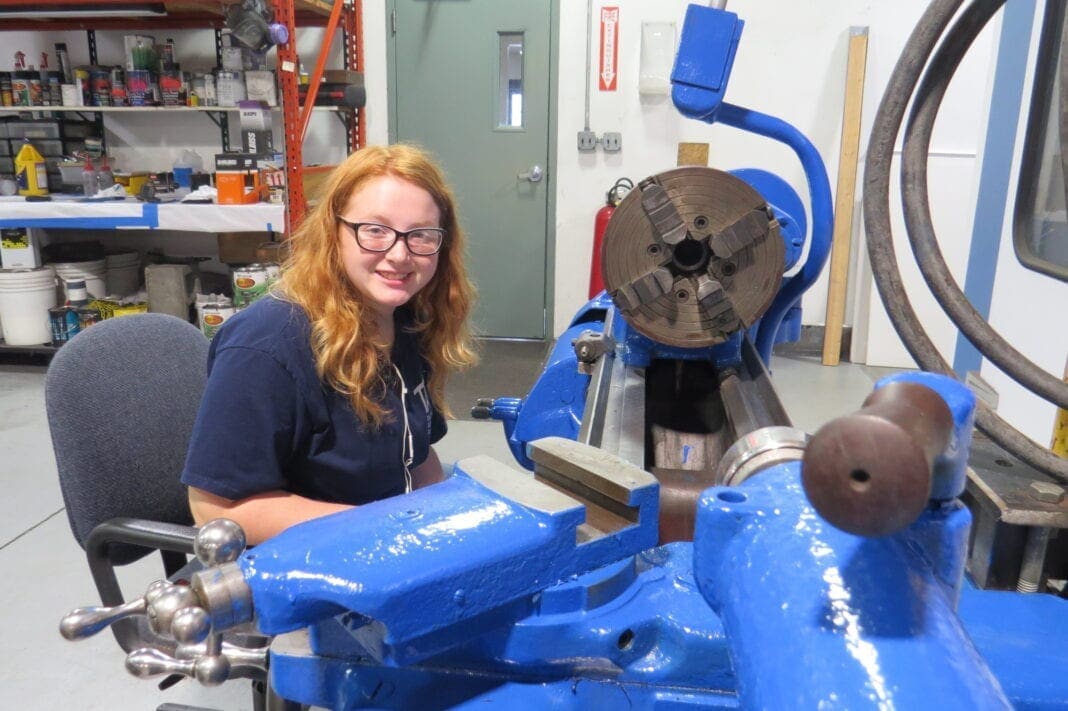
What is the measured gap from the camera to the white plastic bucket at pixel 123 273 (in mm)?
3965

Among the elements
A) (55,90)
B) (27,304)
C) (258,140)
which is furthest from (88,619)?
(55,90)

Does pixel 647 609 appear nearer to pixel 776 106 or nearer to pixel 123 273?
pixel 776 106

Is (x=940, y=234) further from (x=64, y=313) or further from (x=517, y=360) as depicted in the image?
(x=64, y=313)

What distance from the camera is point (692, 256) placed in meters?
1.11

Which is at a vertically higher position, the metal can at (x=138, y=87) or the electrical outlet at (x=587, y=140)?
the metal can at (x=138, y=87)

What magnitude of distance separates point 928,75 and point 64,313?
3831mm

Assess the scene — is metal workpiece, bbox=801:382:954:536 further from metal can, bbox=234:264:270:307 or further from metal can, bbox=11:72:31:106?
metal can, bbox=11:72:31:106

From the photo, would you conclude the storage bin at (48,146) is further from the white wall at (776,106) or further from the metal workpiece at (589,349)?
the metal workpiece at (589,349)

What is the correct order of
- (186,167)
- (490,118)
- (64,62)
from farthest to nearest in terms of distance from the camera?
(490,118) < (64,62) < (186,167)

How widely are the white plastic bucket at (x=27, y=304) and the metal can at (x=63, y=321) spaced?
0.19 feet

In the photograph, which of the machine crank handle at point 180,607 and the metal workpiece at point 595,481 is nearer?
the machine crank handle at point 180,607

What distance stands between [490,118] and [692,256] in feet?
10.7

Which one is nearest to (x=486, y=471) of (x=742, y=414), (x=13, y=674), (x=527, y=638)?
(x=527, y=638)

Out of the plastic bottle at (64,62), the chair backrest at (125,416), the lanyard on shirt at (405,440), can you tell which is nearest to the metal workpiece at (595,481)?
the lanyard on shirt at (405,440)
